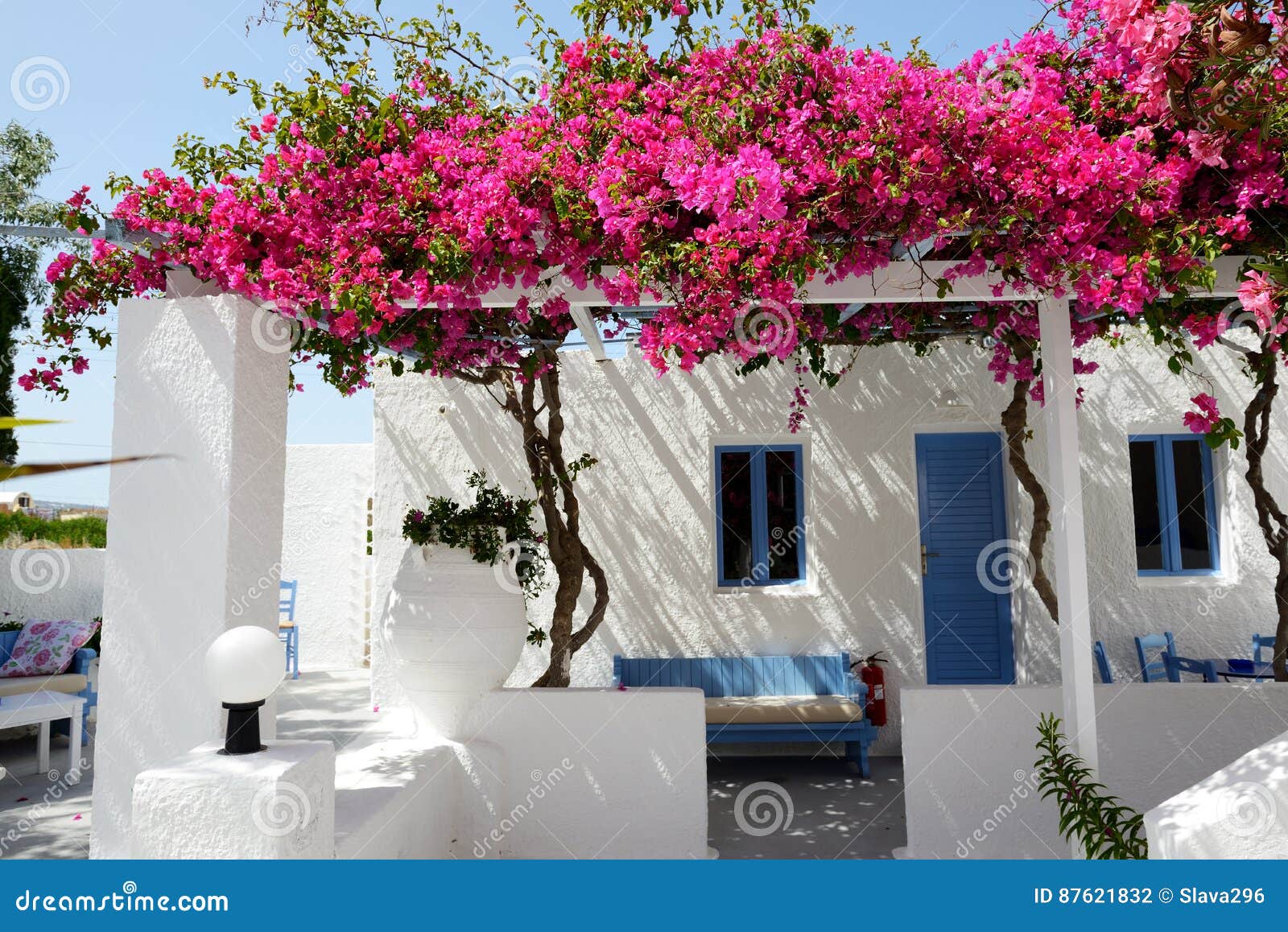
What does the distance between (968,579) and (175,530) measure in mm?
5526

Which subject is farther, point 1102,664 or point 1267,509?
point 1102,664

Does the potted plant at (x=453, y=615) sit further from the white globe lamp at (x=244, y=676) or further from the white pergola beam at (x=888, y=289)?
the white globe lamp at (x=244, y=676)

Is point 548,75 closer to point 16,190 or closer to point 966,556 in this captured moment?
point 966,556

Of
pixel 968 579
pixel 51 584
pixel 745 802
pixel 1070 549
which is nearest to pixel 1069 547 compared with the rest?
pixel 1070 549

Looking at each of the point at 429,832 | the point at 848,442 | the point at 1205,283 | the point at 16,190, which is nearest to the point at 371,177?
the point at 429,832

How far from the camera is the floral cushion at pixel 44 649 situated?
23.0 feet

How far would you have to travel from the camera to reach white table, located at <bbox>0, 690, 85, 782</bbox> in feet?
18.7

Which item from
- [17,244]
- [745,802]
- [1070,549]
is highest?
[17,244]

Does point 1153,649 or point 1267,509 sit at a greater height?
point 1267,509

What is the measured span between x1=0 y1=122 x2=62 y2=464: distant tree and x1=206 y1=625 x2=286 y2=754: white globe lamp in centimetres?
668

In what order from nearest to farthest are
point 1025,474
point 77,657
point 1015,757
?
point 1015,757 < point 1025,474 < point 77,657

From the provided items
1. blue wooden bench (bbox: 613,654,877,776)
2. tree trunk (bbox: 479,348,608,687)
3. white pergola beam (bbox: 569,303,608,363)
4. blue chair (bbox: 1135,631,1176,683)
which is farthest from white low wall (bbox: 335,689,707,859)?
blue chair (bbox: 1135,631,1176,683)

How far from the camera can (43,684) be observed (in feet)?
22.6

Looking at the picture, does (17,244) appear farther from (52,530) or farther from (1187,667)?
(1187,667)
